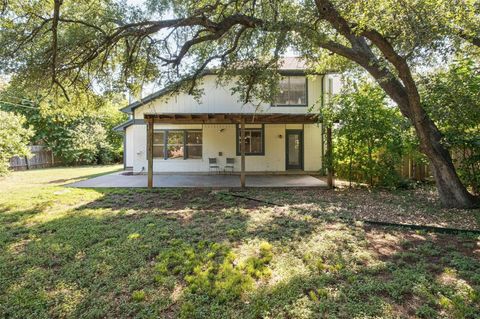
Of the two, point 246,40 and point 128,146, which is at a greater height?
point 246,40

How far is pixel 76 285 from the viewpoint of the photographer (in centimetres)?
326

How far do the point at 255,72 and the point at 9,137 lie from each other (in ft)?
35.7

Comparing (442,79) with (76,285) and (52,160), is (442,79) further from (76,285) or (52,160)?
(52,160)

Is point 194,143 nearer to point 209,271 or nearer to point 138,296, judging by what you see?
point 209,271

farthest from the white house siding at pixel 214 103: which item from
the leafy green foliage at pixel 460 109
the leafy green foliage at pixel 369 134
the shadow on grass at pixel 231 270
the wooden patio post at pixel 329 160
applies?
the shadow on grass at pixel 231 270

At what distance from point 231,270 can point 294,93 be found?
1135 centimetres

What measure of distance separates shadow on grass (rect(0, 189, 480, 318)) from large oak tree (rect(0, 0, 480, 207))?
11.3 ft

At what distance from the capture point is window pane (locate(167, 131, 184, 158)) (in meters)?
13.9

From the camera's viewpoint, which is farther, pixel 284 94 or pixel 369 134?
pixel 284 94

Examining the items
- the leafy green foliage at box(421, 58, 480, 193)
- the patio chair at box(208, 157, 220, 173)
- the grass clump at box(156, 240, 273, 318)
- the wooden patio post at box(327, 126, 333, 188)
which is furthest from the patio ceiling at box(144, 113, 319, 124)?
the grass clump at box(156, 240, 273, 318)

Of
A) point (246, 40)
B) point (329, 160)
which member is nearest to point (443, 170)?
point (329, 160)

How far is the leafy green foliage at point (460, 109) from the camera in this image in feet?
19.8

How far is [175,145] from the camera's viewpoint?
1397 centimetres

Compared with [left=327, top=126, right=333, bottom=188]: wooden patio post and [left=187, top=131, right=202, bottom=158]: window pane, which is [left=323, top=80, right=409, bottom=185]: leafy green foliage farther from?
[left=187, top=131, right=202, bottom=158]: window pane
